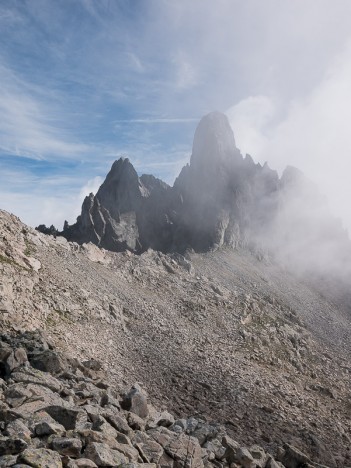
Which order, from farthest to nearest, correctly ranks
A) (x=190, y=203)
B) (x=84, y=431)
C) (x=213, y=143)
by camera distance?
(x=213, y=143)
(x=190, y=203)
(x=84, y=431)

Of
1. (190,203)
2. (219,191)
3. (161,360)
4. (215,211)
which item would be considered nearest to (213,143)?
(219,191)

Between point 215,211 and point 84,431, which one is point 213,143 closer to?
point 215,211

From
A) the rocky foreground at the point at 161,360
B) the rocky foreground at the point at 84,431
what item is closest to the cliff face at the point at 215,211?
the rocky foreground at the point at 161,360

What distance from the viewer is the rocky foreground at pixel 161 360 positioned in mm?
19727

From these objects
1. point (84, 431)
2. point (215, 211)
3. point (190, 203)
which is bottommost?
point (84, 431)

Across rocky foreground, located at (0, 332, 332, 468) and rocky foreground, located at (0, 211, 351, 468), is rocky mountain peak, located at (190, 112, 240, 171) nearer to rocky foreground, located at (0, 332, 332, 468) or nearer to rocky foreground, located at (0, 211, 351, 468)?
rocky foreground, located at (0, 211, 351, 468)

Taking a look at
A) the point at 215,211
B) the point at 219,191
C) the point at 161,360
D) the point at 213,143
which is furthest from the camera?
the point at 213,143

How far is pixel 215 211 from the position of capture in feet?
461

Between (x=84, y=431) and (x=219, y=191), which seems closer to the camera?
(x=84, y=431)

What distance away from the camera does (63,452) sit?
1346 cm

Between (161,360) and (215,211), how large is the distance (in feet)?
333

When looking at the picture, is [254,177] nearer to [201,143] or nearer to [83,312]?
[201,143]

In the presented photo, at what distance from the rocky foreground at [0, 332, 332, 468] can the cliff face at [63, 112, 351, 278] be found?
338ft

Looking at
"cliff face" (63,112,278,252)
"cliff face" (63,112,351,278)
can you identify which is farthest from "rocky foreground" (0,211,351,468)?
"cliff face" (63,112,351,278)
